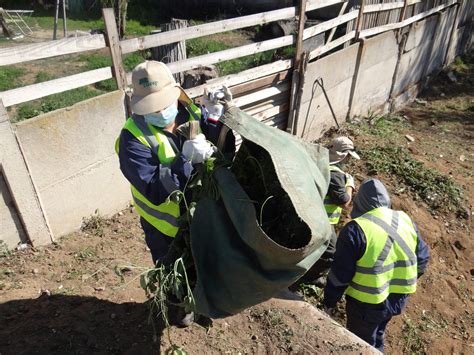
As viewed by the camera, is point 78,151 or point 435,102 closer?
point 78,151

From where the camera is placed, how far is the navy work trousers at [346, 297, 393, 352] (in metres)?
3.25

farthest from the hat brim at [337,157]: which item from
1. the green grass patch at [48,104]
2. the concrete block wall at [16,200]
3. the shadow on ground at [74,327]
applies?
the green grass patch at [48,104]

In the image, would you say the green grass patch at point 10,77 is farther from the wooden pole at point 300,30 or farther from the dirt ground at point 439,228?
the dirt ground at point 439,228

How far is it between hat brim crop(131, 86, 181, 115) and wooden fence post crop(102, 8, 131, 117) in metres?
1.80

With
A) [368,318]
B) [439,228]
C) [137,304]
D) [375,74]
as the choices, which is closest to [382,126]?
[375,74]

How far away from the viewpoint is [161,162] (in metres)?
2.57

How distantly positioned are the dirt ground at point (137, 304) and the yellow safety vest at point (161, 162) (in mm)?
373

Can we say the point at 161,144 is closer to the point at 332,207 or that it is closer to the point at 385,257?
the point at 385,257

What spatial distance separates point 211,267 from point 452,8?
451 inches

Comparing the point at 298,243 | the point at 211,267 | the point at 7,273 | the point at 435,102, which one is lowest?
the point at 435,102

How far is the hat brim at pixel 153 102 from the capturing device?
2.55 m

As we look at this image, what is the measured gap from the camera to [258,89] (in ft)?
18.9

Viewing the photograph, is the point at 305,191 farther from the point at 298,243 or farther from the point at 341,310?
the point at 341,310

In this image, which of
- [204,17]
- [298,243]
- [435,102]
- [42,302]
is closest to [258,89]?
[42,302]
